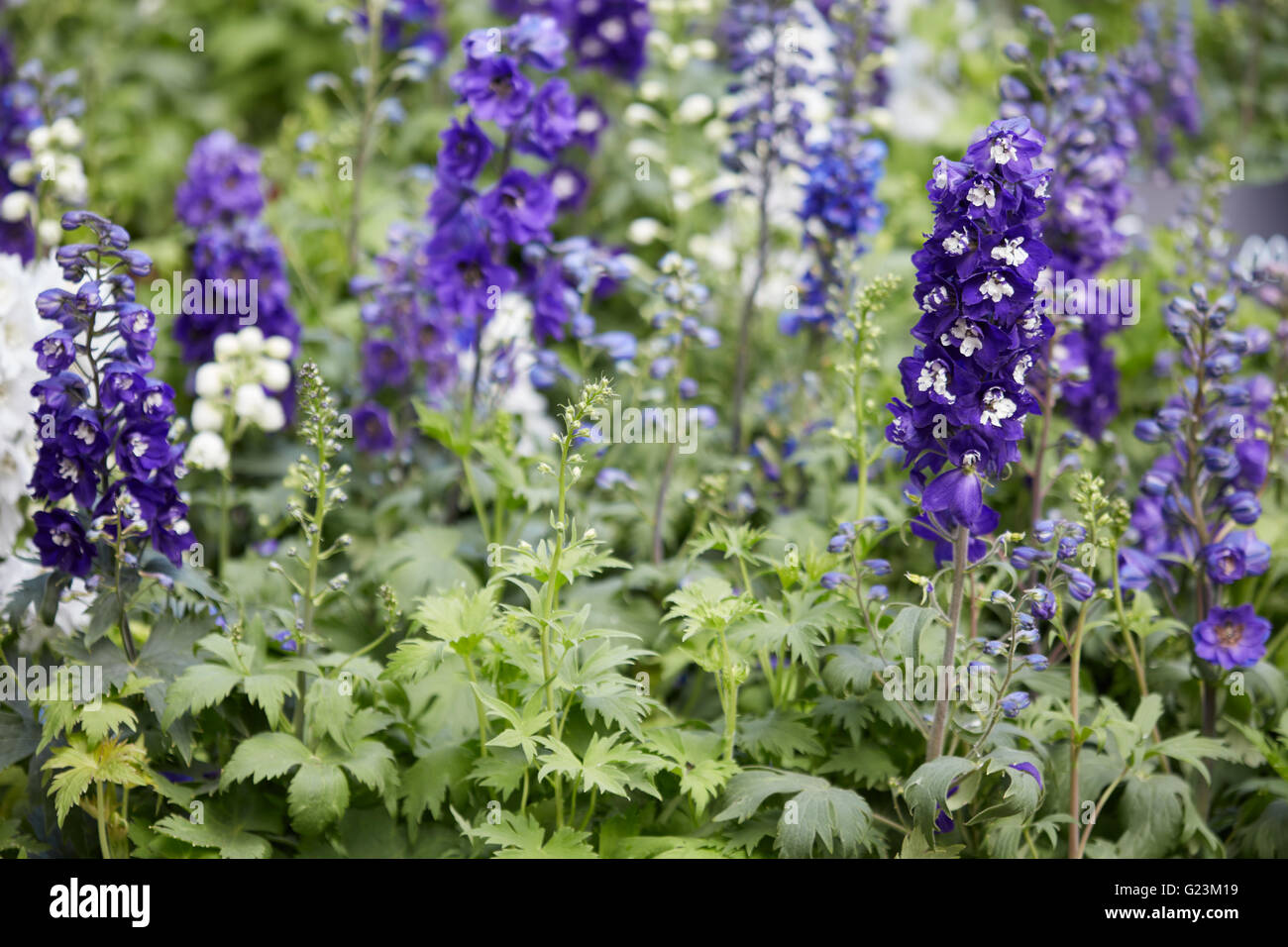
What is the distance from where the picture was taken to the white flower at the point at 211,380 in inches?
135

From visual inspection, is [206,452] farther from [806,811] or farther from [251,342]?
[806,811]

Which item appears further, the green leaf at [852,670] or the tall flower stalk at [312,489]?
the green leaf at [852,670]

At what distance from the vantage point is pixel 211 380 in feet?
11.3

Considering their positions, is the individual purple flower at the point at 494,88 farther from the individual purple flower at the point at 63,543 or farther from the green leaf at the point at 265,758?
the green leaf at the point at 265,758

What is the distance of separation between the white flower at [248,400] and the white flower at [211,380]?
0.05m

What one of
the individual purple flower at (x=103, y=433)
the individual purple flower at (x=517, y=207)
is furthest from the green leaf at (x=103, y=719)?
the individual purple flower at (x=517, y=207)

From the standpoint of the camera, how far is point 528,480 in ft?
11.5

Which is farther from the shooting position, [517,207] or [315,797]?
[517,207]

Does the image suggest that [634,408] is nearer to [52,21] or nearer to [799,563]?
[799,563]

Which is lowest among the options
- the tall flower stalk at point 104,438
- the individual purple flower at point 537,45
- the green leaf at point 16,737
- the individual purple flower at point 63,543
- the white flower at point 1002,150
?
the green leaf at point 16,737

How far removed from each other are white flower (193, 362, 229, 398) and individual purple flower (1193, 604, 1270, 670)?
2839 millimetres

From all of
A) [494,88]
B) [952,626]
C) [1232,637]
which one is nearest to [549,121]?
[494,88]

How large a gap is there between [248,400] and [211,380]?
0.12 meters

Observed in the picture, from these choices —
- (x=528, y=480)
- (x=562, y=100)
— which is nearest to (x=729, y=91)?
(x=562, y=100)
